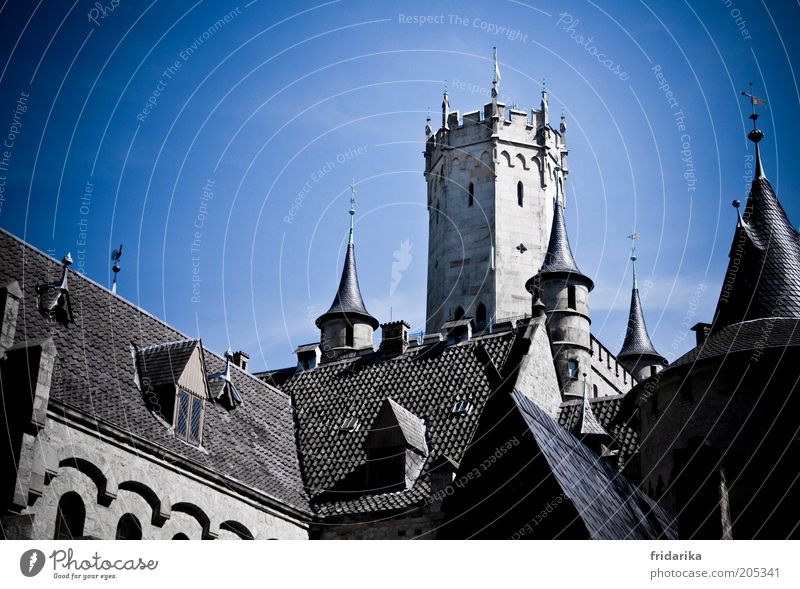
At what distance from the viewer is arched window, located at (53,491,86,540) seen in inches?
979

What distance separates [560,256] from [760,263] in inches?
789

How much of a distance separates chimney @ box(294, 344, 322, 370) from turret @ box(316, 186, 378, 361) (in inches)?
13.2

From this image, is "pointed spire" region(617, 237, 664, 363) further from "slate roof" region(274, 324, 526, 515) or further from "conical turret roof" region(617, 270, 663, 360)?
"slate roof" region(274, 324, 526, 515)

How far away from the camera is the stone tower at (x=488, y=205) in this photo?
217ft

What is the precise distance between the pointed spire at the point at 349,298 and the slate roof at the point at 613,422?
12.3 metres

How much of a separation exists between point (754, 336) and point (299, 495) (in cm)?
1252

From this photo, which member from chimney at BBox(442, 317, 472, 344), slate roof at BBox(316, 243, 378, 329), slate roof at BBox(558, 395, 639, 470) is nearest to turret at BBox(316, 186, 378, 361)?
slate roof at BBox(316, 243, 378, 329)

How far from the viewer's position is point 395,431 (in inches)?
1330

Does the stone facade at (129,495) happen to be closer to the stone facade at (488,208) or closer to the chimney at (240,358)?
the chimney at (240,358)

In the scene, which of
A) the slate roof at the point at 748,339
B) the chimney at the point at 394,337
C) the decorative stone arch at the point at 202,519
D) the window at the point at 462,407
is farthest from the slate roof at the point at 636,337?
the decorative stone arch at the point at 202,519

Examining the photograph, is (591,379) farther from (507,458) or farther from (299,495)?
(507,458)

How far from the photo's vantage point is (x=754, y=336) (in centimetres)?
2958

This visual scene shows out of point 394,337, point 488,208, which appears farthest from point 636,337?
point 394,337

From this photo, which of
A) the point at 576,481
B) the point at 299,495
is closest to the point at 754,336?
the point at 576,481
